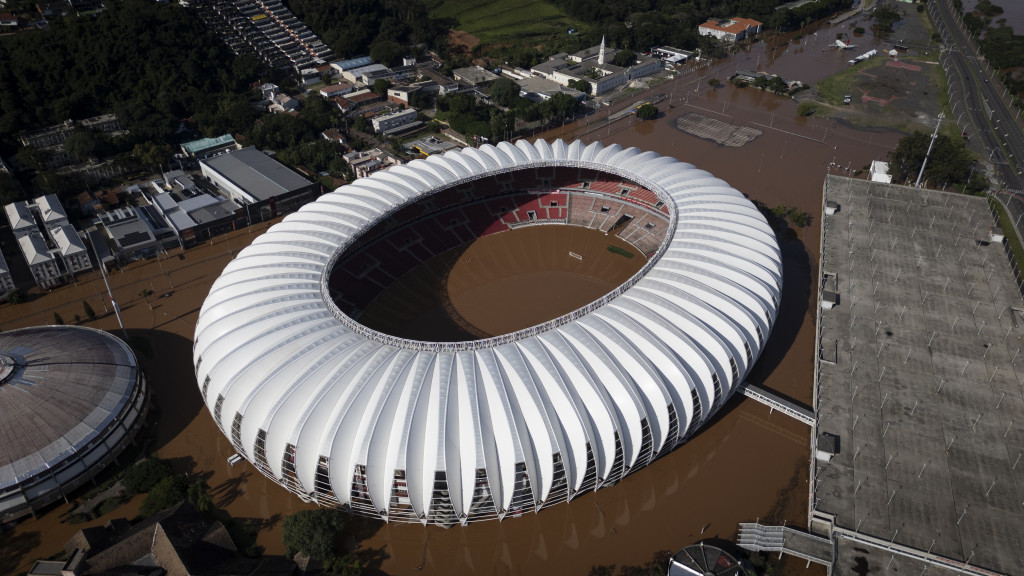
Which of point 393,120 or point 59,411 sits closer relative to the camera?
point 59,411

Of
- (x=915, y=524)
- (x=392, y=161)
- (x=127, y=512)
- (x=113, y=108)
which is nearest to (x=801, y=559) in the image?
(x=915, y=524)

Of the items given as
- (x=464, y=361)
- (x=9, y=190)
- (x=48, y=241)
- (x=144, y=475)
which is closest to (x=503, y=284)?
(x=464, y=361)

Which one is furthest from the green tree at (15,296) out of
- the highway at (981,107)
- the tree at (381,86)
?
the highway at (981,107)

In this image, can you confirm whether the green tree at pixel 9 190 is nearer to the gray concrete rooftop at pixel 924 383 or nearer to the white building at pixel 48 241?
the white building at pixel 48 241

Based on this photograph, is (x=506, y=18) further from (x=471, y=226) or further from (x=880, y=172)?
(x=880, y=172)

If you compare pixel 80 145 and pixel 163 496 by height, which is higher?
pixel 80 145

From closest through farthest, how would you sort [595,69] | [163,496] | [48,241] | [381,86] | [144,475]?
[163,496]
[144,475]
[48,241]
[381,86]
[595,69]

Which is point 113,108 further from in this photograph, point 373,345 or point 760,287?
point 760,287

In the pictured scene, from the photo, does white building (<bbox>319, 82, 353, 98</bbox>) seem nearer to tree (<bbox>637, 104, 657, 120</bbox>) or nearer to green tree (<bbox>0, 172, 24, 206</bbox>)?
green tree (<bbox>0, 172, 24, 206</bbox>)
